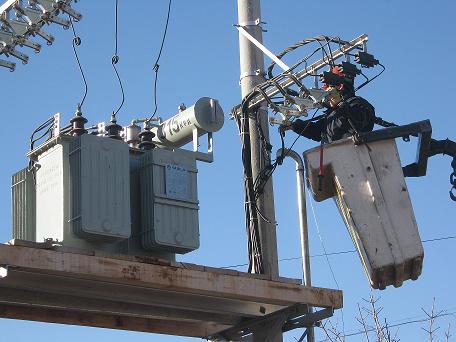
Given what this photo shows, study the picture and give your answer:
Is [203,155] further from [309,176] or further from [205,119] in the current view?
[309,176]

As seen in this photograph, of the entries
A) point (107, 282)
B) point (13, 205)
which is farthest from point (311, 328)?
point (13, 205)

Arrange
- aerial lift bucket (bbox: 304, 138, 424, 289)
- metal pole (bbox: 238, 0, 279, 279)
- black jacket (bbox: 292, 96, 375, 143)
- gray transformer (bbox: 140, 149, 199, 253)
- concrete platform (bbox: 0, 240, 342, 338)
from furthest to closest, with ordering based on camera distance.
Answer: metal pole (bbox: 238, 0, 279, 279) → black jacket (bbox: 292, 96, 375, 143) → gray transformer (bbox: 140, 149, 199, 253) → aerial lift bucket (bbox: 304, 138, 424, 289) → concrete platform (bbox: 0, 240, 342, 338)

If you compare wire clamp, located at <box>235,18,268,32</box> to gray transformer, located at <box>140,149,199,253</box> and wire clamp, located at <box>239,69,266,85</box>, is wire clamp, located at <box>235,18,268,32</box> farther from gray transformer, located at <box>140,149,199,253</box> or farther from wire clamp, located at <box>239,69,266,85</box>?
gray transformer, located at <box>140,149,199,253</box>

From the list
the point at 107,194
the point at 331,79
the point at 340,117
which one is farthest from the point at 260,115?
the point at 107,194

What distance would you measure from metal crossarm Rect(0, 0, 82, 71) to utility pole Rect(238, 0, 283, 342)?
93.8 inches

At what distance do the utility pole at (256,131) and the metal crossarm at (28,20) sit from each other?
2.38 metres

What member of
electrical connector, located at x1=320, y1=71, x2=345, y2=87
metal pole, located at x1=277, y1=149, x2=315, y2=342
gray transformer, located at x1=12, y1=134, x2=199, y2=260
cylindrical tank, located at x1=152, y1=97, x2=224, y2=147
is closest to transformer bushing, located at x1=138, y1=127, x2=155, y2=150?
gray transformer, located at x1=12, y1=134, x2=199, y2=260

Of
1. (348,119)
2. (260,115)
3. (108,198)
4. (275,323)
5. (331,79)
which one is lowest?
(275,323)

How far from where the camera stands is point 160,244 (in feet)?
34.7

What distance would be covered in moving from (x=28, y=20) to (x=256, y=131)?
3.67m

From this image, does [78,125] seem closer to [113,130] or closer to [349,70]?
[113,130]

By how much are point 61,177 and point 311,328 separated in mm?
2834

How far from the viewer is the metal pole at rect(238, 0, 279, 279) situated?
11633 millimetres

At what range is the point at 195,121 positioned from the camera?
459 inches
